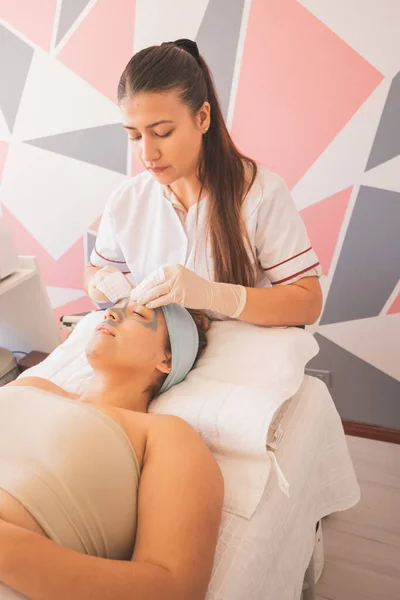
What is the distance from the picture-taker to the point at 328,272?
197 centimetres

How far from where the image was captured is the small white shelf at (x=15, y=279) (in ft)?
6.45

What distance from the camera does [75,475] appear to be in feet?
3.10

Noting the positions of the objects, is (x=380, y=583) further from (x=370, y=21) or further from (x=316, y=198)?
(x=370, y=21)

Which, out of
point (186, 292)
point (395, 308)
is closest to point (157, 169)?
point (186, 292)

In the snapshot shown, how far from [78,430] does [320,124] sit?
1309mm

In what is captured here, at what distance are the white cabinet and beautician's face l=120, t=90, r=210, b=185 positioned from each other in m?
0.96

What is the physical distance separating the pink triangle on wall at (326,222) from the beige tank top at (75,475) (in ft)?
3.79

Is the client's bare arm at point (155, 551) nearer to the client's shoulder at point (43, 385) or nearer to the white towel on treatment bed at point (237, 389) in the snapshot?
the white towel on treatment bed at point (237, 389)

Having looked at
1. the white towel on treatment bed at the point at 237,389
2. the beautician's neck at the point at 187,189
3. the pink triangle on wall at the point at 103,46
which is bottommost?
the white towel on treatment bed at the point at 237,389

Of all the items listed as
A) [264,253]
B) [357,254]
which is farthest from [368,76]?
[264,253]

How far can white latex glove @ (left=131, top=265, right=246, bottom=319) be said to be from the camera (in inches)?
50.8

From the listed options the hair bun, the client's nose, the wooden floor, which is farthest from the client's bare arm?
the hair bun

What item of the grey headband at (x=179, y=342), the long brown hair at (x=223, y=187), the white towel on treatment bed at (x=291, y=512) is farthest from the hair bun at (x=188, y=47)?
the white towel on treatment bed at (x=291, y=512)

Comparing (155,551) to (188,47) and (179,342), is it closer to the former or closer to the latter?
(179,342)
